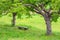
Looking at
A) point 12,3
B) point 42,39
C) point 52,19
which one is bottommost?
point 42,39

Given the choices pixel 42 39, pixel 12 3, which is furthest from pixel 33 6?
pixel 42 39

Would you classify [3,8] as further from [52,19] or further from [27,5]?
[52,19]

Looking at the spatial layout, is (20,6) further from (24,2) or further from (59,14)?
(59,14)

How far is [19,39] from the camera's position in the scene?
69.8 ft

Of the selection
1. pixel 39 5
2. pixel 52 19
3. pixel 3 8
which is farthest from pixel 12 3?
pixel 52 19

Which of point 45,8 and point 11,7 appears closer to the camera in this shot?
point 11,7

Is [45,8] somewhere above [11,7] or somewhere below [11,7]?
below

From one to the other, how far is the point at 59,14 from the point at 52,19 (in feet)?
3.69

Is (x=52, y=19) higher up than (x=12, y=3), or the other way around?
(x=12, y=3)

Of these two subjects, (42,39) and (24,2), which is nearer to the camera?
(42,39)

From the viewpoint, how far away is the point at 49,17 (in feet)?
81.4

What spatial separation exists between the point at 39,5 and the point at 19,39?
15.9ft

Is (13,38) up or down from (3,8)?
down

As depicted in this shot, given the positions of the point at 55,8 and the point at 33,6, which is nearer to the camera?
the point at 55,8
